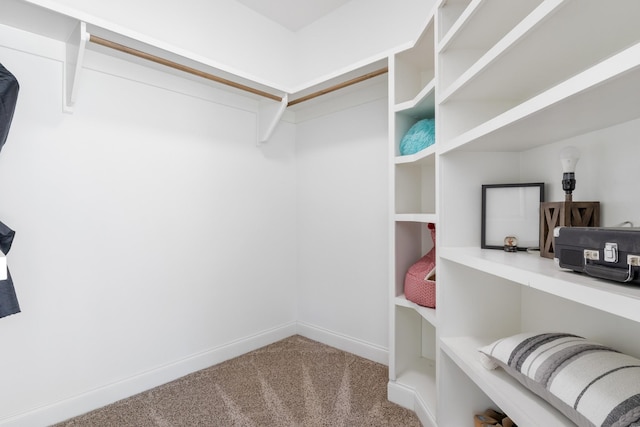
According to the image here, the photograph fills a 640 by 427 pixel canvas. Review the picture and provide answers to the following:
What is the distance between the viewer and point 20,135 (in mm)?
1535

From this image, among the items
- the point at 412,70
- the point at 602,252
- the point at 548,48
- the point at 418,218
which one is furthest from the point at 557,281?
the point at 412,70

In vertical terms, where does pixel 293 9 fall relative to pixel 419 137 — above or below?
above

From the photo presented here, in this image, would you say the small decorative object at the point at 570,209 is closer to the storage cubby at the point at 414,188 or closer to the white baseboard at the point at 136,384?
the storage cubby at the point at 414,188

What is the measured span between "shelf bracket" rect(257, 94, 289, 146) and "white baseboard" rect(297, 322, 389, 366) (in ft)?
4.94

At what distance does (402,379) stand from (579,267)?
129cm

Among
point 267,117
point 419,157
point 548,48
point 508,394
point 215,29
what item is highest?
point 215,29

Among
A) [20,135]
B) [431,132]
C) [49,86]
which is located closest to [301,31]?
[431,132]

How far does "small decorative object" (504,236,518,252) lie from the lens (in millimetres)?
1278

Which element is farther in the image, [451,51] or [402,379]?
[402,379]

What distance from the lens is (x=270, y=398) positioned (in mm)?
1810

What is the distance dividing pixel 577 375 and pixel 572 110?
26.7 inches

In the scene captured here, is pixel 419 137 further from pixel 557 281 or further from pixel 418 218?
pixel 557 281

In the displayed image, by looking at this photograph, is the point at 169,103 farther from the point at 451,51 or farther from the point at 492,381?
the point at 492,381

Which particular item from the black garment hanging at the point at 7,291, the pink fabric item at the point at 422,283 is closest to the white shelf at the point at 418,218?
the pink fabric item at the point at 422,283
